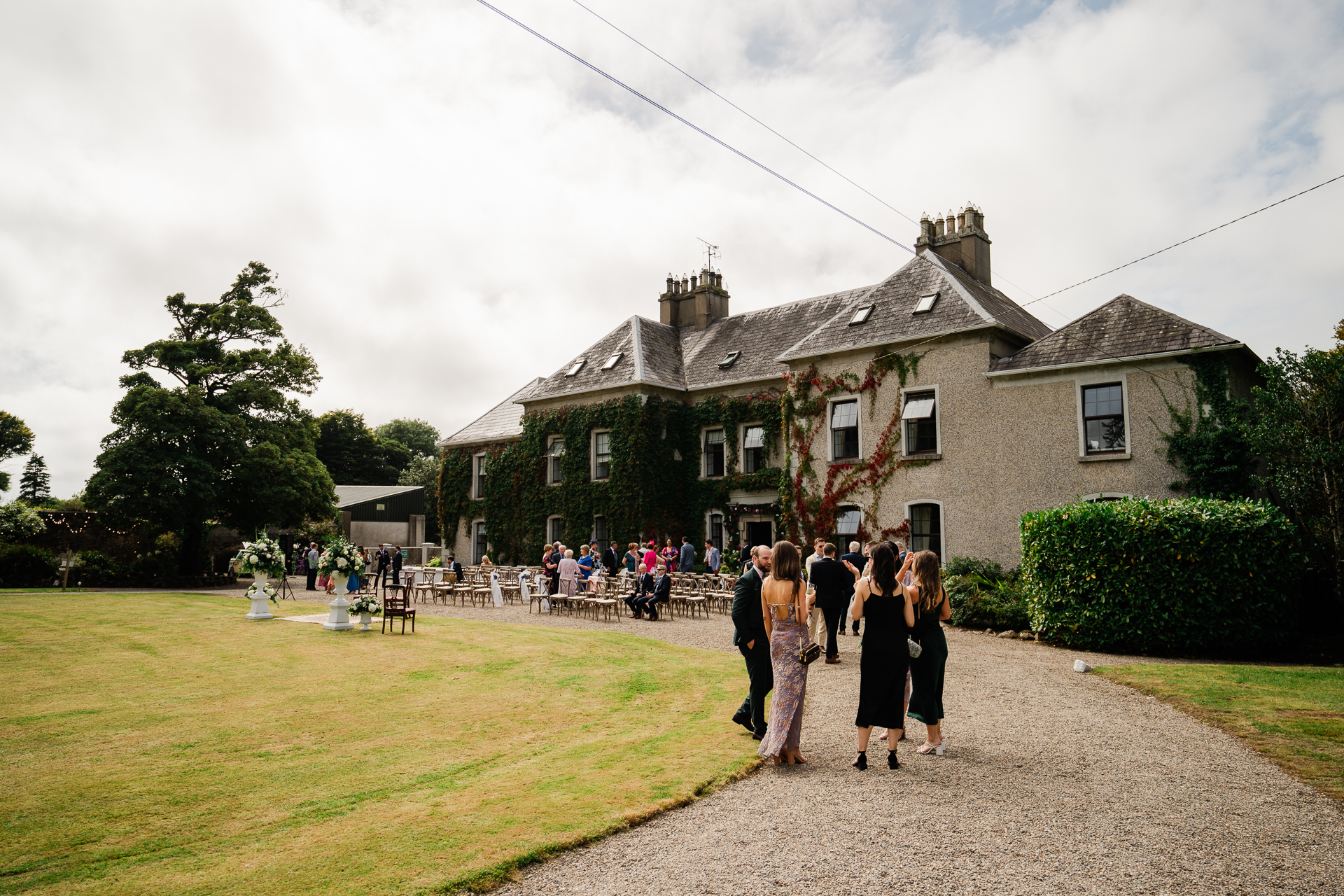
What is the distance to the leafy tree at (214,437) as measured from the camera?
97.9ft

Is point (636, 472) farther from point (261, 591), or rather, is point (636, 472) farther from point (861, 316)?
point (261, 591)

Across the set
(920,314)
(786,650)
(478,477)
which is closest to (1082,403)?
(920,314)

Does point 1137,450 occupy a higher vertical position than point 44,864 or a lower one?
higher

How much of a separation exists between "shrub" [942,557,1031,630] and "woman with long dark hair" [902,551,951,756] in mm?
8922

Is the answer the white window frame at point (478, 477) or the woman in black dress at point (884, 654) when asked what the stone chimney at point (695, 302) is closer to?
the white window frame at point (478, 477)

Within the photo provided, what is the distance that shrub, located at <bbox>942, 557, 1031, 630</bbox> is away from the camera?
15859 millimetres

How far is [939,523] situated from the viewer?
21391 millimetres

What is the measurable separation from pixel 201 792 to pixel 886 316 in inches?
839

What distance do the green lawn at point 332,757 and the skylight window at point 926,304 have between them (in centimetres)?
1355

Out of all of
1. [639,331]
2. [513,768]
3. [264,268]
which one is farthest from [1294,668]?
[264,268]

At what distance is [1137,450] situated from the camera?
18438mm

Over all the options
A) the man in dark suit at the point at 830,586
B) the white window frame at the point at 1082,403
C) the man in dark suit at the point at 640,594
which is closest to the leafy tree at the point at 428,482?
the man in dark suit at the point at 640,594

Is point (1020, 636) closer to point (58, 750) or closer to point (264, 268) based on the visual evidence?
point (58, 750)

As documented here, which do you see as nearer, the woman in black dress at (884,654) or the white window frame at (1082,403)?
the woman in black dress at (884,654)
